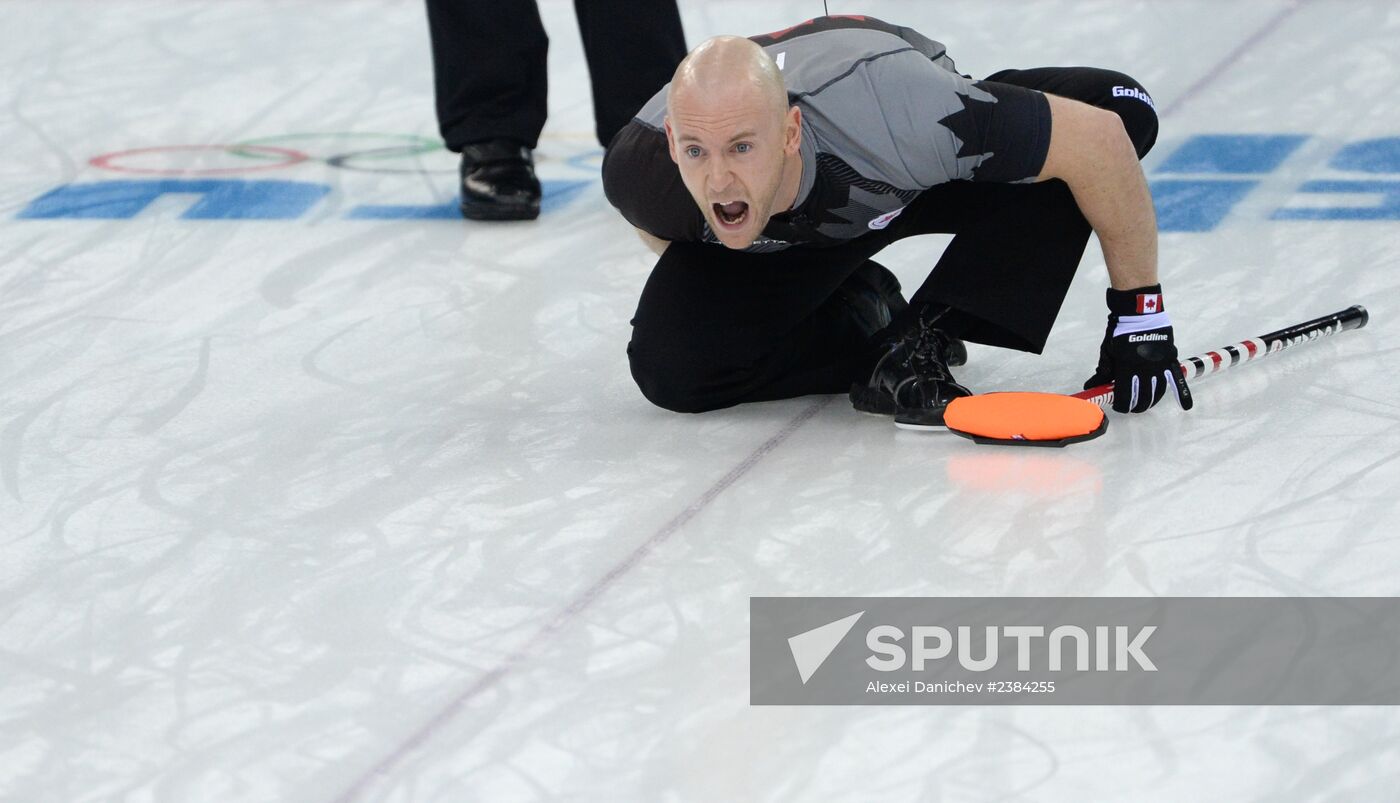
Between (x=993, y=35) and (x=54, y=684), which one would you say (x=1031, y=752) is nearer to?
(x=54, y=684)

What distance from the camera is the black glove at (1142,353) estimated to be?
238 cm

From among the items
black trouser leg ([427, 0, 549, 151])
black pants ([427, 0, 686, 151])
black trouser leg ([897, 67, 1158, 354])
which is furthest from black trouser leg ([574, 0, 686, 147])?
black trouser leg ([897, 67, 1158, 354])

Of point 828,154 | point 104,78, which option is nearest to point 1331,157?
point 828,154

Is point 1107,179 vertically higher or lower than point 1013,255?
higher

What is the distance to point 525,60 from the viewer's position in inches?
139

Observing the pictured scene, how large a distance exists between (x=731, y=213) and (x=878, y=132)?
20 centimetres

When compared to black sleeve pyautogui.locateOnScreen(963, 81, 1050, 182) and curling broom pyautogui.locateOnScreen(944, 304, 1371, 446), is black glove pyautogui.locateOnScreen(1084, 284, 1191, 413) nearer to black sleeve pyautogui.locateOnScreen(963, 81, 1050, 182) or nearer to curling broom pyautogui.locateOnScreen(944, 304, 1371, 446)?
curling broom pyautogui.locateOnScreen(944, 304, 1371, 446)

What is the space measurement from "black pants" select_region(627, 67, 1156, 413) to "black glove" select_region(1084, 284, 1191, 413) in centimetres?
9

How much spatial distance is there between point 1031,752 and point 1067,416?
2.56ft

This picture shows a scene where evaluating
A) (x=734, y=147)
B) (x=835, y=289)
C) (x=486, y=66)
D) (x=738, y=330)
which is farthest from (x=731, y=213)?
(x=486, y=66)

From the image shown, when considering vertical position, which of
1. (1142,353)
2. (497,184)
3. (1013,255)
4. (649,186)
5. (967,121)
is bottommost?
(497,184)

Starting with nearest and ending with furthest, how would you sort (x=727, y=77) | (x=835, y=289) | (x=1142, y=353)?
(x=727, y=77)
(x=1142, y=353)
(x=835, y=289)

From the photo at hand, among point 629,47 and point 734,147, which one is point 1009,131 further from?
point 629,47

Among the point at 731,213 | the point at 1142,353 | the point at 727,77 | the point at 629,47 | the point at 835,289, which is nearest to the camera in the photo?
the point at 727,77
